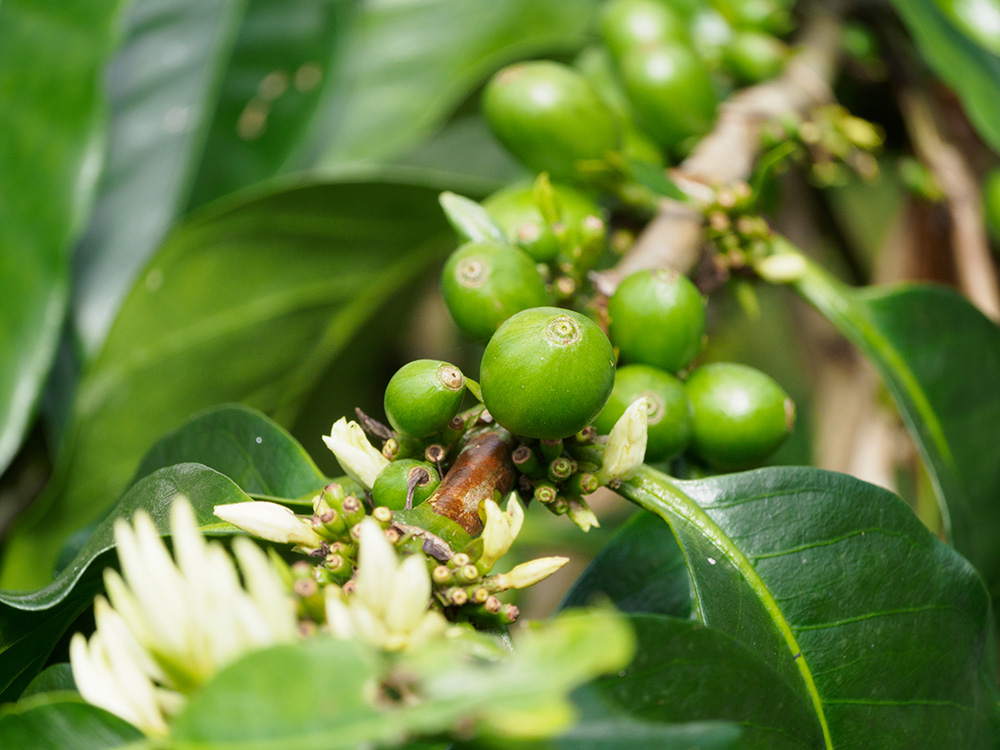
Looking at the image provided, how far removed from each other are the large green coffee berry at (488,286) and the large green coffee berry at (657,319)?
0.27 ft

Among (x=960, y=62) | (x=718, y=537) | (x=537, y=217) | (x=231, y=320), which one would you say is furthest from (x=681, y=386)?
(x=960, y=62)

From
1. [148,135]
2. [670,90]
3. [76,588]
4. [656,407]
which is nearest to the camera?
[76,588]

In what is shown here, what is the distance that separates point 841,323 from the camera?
0.97 meters

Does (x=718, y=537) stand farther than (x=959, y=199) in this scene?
No

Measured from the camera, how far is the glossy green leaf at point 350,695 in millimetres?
339

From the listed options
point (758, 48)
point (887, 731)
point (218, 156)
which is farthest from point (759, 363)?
point (887, 731)

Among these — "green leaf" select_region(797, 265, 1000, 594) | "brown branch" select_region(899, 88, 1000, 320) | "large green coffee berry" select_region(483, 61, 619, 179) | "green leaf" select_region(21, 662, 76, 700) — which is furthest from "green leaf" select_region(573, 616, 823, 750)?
"brown branch" select_region(899, 88, 1000, 320)

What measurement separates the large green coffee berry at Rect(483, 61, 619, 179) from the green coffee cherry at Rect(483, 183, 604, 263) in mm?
40

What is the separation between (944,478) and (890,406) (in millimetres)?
597

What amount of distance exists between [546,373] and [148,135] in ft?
3.45

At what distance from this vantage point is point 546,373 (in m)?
0.56

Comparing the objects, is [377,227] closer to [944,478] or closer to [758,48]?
[758,48]

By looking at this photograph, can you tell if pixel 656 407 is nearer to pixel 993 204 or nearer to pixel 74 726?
pixel 74 726

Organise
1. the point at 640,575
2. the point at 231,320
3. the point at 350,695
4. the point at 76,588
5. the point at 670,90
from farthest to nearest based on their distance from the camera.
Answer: the point at 231,320 → the point at 670,90 → the point at 640,575 → the point at 76,588 → the point at 350,695
